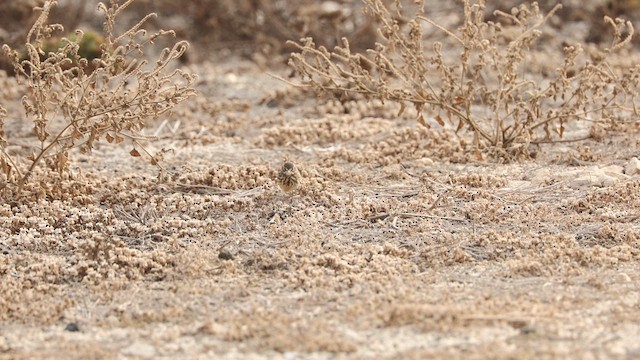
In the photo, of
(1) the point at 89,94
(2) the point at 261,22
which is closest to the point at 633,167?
(1) the point at 89,94

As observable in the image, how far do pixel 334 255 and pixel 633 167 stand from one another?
6.07ft

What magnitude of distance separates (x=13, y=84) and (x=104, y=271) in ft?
13.1

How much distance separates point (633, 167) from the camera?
17.1 feet

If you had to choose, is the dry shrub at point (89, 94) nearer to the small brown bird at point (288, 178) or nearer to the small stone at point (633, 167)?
the small brown bird at point (288, 178)

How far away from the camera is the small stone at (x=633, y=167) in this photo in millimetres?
5188

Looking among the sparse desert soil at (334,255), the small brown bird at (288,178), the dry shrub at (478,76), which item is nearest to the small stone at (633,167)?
the sparse desert soil at (334,255)

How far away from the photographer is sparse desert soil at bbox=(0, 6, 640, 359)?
11.3ft

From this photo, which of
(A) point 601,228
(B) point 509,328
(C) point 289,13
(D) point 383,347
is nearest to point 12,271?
(D) point 383,347

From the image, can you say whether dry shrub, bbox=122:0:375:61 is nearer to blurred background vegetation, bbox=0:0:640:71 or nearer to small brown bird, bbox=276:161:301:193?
blurred background vegetation, bbox=0:0:640:71

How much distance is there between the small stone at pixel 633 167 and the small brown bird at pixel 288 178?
168cm

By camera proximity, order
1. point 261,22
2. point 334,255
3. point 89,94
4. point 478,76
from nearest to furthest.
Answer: point 334,255 → point 89,94 → point 478,76 → point 261,22

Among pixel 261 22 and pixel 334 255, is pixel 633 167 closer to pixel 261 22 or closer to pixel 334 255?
pixel 334 255

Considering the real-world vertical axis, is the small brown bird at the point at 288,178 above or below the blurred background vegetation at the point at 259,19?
below

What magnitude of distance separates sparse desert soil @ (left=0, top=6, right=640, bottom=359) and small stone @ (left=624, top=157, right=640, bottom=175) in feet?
0.08
